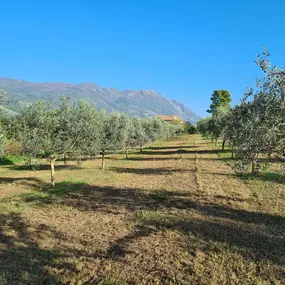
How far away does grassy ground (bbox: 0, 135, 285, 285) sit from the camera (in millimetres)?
8227

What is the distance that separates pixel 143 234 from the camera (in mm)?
11406

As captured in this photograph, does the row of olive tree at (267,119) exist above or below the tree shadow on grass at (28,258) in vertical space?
above

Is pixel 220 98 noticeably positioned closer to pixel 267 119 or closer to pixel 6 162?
pixel 6 162

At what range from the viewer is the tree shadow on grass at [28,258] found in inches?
313

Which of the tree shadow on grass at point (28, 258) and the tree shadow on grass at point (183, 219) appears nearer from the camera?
the tree shadow on grass at point (28, 258)

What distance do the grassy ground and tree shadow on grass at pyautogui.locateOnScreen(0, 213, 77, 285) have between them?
4cm

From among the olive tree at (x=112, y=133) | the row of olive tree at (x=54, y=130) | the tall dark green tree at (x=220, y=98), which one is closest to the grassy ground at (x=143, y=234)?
the row of olive tree at (x=54, y=130)

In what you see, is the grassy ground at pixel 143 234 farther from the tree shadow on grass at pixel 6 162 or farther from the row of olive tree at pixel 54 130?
the tree shadow on grass at pixel 6 162

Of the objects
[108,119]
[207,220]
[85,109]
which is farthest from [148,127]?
[207,220]

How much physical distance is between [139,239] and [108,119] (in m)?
25.4

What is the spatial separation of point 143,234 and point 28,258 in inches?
200

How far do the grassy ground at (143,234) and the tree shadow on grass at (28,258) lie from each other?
0.04 metres

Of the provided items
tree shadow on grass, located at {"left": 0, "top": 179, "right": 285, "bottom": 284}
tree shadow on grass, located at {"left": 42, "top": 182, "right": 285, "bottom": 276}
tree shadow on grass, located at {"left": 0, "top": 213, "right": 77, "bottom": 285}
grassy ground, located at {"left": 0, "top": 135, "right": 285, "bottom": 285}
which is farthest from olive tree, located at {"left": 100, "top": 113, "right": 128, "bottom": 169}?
tree shadow on grass, located at {"left": 0, "top": 213, "right": 77, "bottom": 285}

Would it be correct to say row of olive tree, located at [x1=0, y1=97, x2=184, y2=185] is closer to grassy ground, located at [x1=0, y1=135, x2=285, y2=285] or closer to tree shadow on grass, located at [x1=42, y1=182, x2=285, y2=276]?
grassy ground, located at [x1=0, y1=135, x2=285, y2=285]
